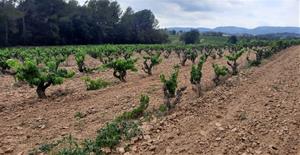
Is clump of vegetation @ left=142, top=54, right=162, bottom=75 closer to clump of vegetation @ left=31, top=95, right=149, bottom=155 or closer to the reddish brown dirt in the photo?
the reddish brown dirt

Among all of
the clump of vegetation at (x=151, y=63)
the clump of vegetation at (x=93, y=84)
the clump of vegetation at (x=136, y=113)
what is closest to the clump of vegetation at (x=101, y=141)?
the clump of vegetation at (x=136, y=113)

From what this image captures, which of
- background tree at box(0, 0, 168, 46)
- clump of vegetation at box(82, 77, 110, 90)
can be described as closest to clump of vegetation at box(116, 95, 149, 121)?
clump of vegetation at box(82, 77, 110, 90)

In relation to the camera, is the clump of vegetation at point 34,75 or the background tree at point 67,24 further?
the background tree at point 67,24

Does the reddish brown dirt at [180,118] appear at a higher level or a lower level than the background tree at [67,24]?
lower

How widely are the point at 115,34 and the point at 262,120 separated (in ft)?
213

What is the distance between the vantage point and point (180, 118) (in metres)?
10.2

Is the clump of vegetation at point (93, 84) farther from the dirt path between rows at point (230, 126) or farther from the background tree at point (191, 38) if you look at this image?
the background tree at point (191, 38)

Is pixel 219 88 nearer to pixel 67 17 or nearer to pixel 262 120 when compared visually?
pixel 262 120

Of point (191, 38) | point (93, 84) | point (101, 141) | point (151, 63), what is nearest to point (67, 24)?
point (191, 38)

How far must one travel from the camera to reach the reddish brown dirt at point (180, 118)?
8.52 m

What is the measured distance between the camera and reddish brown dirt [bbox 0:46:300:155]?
8.52 metres

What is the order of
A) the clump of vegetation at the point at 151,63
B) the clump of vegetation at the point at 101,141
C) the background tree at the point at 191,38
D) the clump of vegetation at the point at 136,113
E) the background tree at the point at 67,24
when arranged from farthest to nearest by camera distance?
the background tree at the point at 191,38
the background tree at the point at 67,24
the clump of vegetation at the point at 151,63
the clump of vegetation at the point at 136,113
the clump of vegetation at the point at 101,141

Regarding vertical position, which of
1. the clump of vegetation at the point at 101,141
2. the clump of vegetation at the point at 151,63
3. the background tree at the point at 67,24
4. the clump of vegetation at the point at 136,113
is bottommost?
the clump of vegetation at the point at 101,141

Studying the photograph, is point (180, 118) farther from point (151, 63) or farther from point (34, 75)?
point (151, 63)
